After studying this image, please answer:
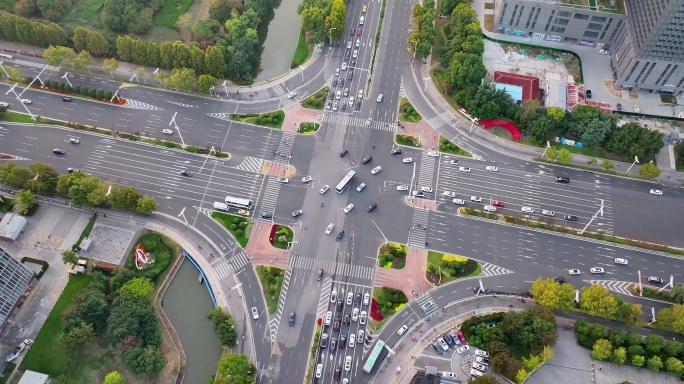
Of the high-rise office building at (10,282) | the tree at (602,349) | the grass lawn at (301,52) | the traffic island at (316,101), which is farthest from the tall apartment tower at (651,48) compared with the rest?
the high-rise office building at (10,282)

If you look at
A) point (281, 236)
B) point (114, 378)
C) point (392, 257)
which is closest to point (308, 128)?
point (281, 236)

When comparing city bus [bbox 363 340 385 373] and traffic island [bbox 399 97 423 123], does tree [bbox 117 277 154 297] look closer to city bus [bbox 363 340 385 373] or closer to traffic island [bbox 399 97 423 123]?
city bus [bbox 363 340 385 373]

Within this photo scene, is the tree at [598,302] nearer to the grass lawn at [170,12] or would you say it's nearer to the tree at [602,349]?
the tree at [602,349]

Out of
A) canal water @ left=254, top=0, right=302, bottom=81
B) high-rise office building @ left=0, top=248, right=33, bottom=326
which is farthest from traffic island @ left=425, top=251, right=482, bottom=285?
high-rise office building @ left=0, top=248, right=33, bottom=326

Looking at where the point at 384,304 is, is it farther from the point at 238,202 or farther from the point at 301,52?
the point at 301,52

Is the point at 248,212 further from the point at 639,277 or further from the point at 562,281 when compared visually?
the point at 639,277
